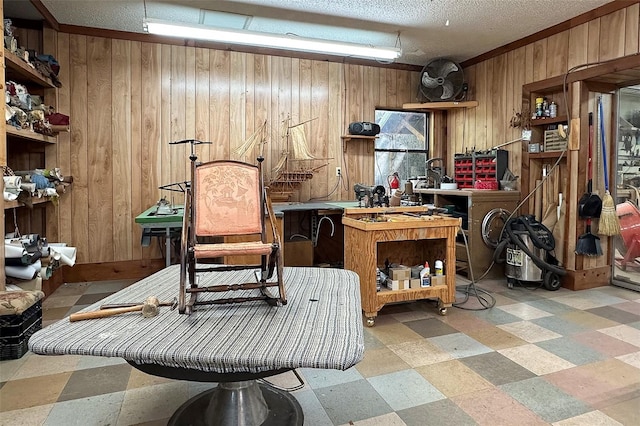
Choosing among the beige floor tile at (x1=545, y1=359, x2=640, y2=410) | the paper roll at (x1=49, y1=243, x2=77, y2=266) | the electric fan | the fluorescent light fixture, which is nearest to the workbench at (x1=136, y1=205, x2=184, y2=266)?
the paper roll at (x1=49, y1=243, x2=77, y2=266)

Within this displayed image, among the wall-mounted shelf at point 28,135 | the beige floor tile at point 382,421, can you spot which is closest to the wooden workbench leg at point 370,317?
the beige floor tile at point 382,421

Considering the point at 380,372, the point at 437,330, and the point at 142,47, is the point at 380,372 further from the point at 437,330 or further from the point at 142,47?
the point at 142,47

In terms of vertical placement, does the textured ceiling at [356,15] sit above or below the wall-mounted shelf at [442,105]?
above

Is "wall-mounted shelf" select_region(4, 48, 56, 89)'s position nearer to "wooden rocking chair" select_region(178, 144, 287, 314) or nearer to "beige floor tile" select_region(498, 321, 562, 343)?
"wooden rocking chair" select_region(178, 144, 287, 314)

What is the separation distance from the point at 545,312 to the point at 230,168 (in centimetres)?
295

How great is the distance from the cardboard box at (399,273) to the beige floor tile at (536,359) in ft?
2.86

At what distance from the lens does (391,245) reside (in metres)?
3.64

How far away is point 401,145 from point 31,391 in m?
4.83

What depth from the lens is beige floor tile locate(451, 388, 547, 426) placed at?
1.88m

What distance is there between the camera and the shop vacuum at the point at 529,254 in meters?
4.05

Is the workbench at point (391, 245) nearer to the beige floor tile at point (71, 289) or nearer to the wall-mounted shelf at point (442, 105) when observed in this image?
the wall-mounted shelf at point (442, 105)

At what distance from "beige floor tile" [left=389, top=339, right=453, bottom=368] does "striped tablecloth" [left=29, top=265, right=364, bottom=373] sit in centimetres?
87

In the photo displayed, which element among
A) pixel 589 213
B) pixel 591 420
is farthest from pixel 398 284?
pixel 589 213

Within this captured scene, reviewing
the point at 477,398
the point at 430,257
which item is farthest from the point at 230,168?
the point at 430,257
